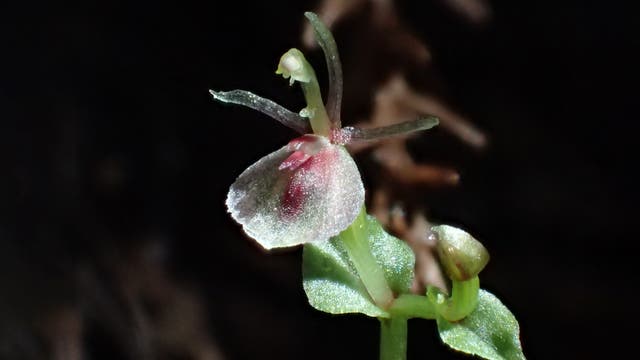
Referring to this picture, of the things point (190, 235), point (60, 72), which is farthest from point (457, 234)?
point (60, 72)

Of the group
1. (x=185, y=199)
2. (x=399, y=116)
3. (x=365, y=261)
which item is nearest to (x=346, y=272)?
(x=365, y=261)

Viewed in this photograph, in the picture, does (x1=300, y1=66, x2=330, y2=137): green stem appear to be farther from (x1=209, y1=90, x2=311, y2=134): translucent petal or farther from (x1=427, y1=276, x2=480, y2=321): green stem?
(x1=427, y1=276, x2=480, y2=321): green stem

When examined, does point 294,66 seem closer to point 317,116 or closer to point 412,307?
point 317,116

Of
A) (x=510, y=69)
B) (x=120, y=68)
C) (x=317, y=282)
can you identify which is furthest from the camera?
(x=120, y=68)

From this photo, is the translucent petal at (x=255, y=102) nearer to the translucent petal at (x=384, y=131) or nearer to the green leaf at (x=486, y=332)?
the translucent petal at (x=384, y=131)

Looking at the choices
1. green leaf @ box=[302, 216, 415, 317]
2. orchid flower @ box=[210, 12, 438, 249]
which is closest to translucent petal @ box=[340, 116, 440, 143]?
orchid flower @ box=[210, 12, 438, 249]

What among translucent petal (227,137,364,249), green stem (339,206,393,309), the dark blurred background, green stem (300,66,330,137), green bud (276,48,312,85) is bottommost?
the dark blurred background

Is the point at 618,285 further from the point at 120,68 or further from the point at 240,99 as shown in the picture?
the point at 120,68
